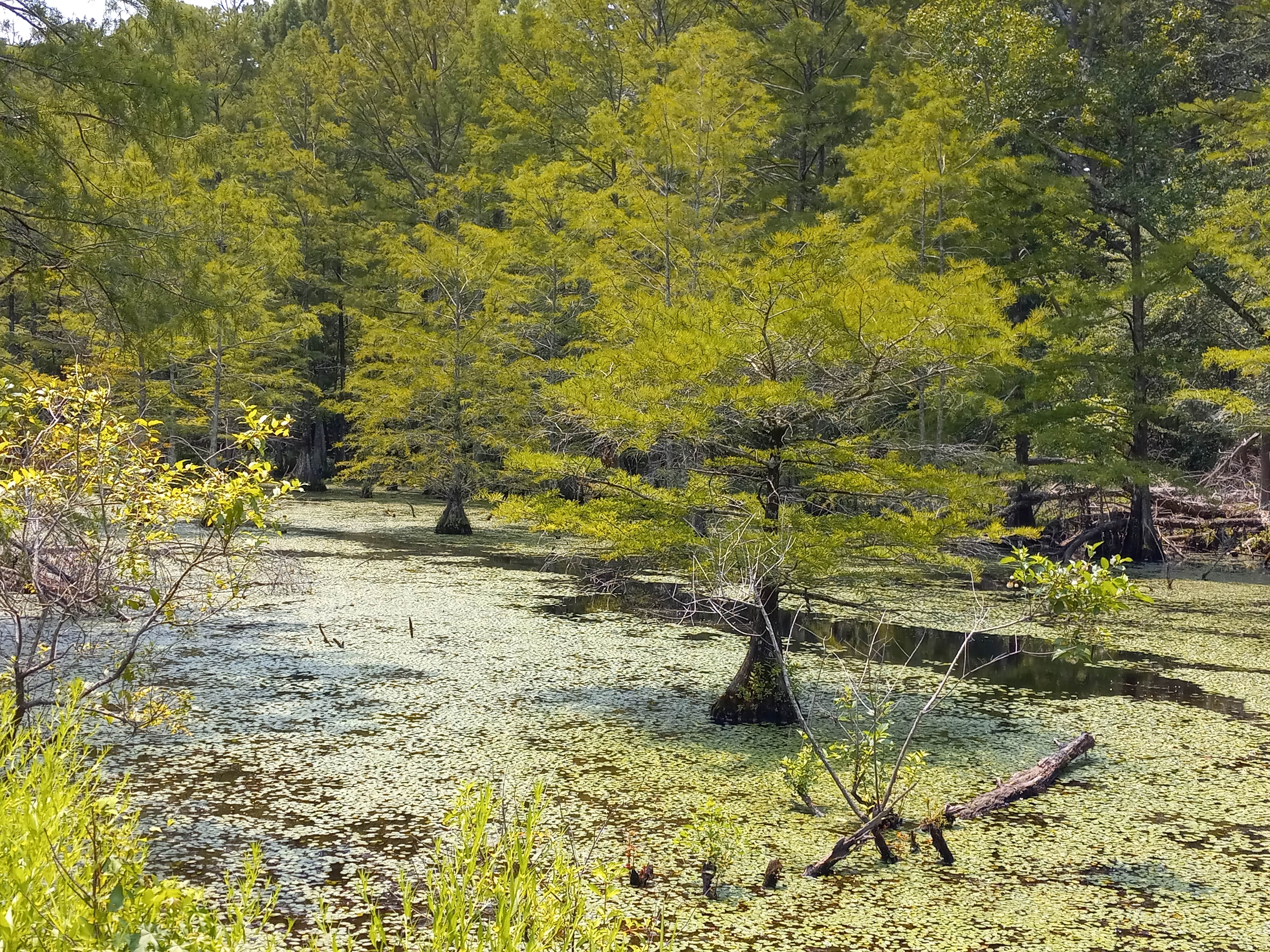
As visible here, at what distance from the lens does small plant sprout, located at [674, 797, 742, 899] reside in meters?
4.02

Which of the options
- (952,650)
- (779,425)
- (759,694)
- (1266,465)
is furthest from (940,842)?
(1266,465)

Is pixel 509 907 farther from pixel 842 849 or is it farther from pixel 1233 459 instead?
pixel 1233 459

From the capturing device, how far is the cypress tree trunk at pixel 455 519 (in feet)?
58.5

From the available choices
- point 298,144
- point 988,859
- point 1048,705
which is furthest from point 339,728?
point 298,144

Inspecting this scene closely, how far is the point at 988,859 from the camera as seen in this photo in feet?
14.5

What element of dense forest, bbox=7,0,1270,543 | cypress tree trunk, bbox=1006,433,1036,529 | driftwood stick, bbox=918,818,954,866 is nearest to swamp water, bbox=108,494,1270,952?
driftwood stick, bbox=918,818,954,866

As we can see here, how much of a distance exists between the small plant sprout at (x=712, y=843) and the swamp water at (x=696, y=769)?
0.08 m

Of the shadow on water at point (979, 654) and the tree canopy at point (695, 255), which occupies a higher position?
the tree canopy at point (695, 255)

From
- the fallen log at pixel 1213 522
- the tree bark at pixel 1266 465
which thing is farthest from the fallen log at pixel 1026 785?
the tree bark at pixel 1266 465

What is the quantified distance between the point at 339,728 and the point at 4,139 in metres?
4.69

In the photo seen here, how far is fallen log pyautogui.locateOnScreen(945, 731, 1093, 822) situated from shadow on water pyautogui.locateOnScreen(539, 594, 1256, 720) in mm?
765

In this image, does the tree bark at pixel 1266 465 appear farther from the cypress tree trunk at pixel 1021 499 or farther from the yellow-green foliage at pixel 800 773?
the yellow-green foliage at pixel 800 773

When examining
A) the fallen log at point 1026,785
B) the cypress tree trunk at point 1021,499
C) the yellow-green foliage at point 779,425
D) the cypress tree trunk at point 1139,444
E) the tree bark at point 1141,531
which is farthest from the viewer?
the cypress tree trunk at point 1021,499

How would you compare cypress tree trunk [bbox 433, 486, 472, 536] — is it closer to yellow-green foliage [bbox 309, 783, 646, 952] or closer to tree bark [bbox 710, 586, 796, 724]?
tree bark [bbox 710, 586, 796, 724]
